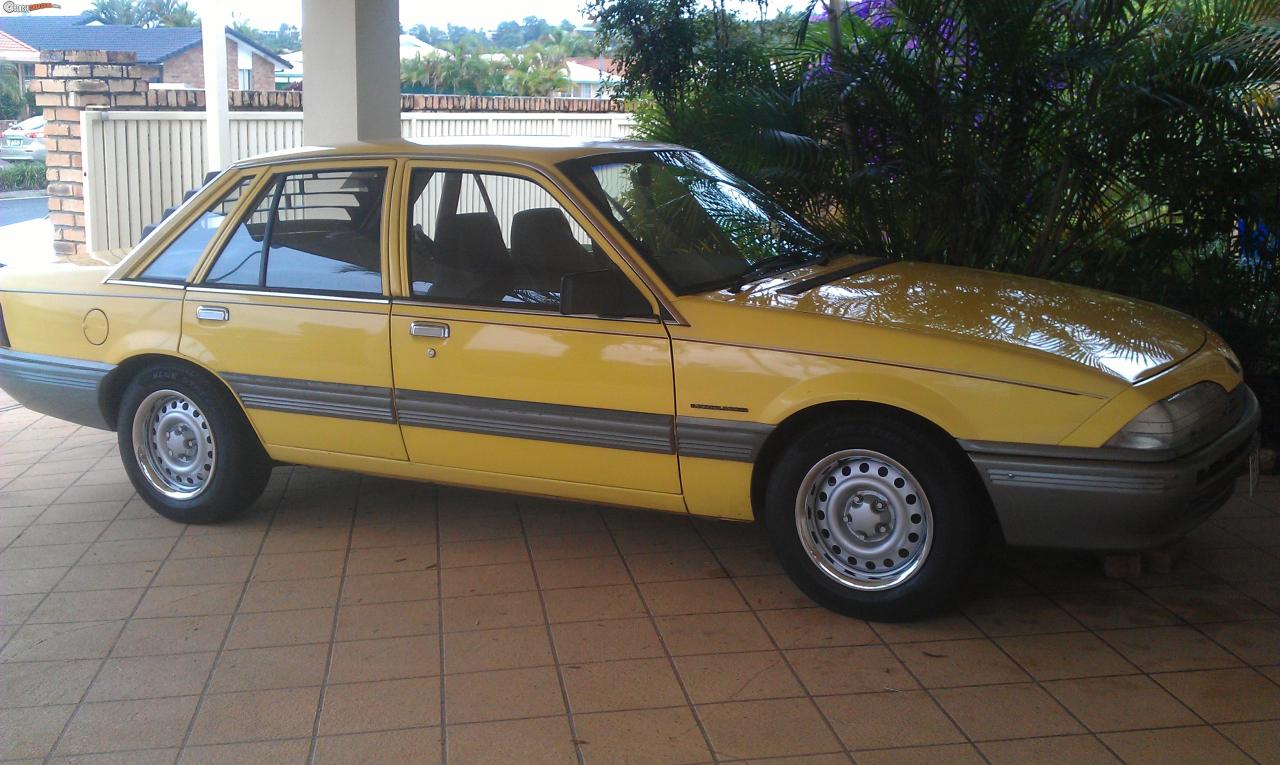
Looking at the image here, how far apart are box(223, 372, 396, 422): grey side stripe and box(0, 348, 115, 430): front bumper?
2.47ft

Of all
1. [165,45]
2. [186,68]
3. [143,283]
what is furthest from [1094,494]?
[186,68]

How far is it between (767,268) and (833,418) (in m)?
0.94

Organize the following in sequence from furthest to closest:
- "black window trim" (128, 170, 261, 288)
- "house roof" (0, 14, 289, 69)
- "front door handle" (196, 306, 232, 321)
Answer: "house roof" (0, 14, 289, 69) → "black window trim" (128, 170, 261, 288) → "front door handle" (196, 306, 232, 321)

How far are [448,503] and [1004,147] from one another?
351cm

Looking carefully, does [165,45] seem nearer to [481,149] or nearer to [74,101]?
[74,101]

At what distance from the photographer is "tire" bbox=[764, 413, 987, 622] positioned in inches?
163

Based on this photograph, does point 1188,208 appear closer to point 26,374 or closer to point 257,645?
point 257,645

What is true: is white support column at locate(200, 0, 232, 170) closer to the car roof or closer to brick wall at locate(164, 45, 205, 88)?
the car roof

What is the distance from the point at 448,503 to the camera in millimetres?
5984

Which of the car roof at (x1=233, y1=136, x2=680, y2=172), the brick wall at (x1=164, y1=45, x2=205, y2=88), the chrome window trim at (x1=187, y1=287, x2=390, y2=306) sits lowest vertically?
the chrome window trim at (x1=187, y1=287, x2=390, y2=306)

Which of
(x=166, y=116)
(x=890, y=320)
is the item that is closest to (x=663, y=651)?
(x=890, y=320)

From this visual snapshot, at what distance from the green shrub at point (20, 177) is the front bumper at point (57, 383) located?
95.0 ft

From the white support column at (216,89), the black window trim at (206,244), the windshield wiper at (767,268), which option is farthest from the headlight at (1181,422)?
the white support column at (216,89)

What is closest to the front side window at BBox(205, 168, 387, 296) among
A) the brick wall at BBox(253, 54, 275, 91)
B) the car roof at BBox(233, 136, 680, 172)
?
the car roof at BBox(233, 136, 680, 172)
